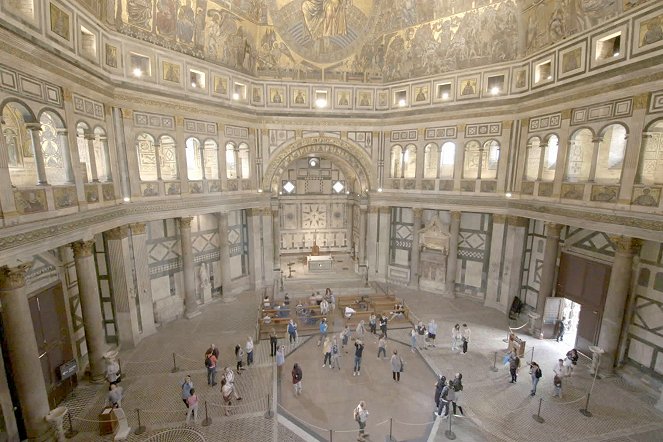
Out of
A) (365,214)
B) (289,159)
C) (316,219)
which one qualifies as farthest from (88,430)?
(316,219)

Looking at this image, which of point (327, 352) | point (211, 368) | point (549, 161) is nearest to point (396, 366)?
point (327, 352)

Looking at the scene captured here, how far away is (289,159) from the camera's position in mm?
20000

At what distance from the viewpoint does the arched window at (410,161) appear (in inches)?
772

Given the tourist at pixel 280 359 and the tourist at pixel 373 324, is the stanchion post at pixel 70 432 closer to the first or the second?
the tourist at pixel 280 359

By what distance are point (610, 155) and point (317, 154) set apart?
14.4 meters

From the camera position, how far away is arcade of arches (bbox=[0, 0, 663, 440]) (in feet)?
31.6

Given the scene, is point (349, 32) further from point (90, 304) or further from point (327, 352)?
point (90, 304)

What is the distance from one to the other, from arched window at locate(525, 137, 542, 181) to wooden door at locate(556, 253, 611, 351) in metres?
4.00

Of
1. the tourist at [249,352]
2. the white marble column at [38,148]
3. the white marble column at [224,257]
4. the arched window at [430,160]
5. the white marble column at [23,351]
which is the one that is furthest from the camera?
the arched window at [430,160]

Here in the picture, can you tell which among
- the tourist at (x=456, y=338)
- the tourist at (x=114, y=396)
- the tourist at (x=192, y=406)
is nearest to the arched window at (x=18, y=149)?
the tourist at (x=114, y=396)

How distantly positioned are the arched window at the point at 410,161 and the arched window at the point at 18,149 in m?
17.0

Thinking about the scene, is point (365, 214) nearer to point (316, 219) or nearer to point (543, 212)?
point (316, 219)

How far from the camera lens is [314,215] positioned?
27281 mm

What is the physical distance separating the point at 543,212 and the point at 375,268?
407 inches
